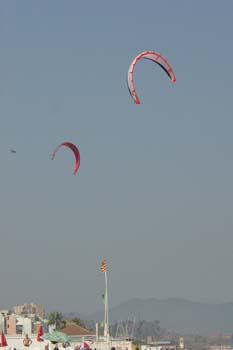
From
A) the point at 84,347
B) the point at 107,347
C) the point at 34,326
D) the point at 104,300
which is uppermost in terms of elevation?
the point at 34,326

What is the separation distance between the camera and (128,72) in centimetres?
4625

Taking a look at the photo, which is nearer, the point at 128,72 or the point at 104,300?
the point at 128,72

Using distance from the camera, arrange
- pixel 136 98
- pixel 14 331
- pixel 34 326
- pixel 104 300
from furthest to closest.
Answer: pixel 34 326, pixel 14 331, pixel 104 300, pixel 136 98

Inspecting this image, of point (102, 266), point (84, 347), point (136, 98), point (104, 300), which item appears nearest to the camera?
point (84, 347)

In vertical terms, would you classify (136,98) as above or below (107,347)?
above

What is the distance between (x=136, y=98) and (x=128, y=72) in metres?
1.96

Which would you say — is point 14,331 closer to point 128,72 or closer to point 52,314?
point 52,314

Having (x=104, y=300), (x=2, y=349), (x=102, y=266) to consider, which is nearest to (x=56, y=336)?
(x=2, y=349)

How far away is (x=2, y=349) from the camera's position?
40.1 meters

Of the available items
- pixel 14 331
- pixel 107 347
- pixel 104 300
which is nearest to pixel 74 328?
pixel 14 331

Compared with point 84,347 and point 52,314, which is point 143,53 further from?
point 52,314

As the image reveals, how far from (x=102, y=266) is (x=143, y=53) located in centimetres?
1971

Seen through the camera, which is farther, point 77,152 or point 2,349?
point 77,152

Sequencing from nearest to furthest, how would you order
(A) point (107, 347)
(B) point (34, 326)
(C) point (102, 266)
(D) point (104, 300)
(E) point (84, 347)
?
(E) point (84, 347), (A) point (107, 347), (C) point (102, 266), (D) point (104, 300), (B) point (34, 326)
